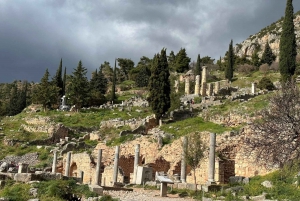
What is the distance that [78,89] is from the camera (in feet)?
202

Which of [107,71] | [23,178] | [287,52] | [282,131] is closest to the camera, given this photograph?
[282,131]

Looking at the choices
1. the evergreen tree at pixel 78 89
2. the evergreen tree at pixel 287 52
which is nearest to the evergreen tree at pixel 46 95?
the evergreen tree at pixel 78 89

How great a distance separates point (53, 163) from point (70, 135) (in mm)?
10814

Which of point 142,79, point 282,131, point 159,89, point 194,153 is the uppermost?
point 142,79

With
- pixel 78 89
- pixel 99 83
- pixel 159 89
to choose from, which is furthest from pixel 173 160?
pixel 99 83

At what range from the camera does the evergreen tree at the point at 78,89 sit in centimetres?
6100

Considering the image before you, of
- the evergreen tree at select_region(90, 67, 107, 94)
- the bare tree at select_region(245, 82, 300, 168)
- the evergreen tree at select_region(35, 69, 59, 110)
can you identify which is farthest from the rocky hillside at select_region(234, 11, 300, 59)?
the bare tree at select_region(245, 82, 300, 168)

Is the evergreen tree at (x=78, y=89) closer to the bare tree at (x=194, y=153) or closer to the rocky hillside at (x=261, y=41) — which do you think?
the bare tree at (x=194, y=153)

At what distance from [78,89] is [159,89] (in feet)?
67.0

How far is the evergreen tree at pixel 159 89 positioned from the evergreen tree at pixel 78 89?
59.4 ft

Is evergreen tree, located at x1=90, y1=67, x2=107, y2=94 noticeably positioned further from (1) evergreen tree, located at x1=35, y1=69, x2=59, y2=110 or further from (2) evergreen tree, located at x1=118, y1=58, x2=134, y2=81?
(1) evergreen tree, located at x1=35, y1=69, x2=59, y2=110

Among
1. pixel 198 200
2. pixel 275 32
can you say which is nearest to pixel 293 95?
pixel 198 200

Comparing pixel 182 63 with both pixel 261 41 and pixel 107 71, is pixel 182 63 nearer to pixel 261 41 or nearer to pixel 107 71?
pixel 107 71

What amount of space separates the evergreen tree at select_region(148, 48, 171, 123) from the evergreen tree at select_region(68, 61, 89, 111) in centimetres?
1810
